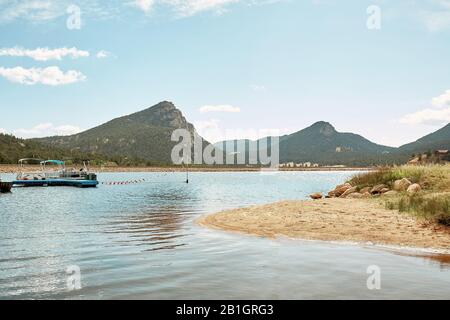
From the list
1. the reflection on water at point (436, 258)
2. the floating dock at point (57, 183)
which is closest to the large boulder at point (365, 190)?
the reflection on water at point (436, 258)

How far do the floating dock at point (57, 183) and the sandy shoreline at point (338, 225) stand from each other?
5962 cm

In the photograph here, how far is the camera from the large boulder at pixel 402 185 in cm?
3083

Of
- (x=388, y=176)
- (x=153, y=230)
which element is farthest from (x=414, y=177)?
(x=153, y=230)

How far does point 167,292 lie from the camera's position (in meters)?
9.51

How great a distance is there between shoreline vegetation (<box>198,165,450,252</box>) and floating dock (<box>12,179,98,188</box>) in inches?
2329

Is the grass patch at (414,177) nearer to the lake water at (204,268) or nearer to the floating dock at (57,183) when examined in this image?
the lake water at (204,268)

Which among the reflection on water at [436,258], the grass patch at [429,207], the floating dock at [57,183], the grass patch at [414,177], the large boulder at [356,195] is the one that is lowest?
the floating dock at [57,183]

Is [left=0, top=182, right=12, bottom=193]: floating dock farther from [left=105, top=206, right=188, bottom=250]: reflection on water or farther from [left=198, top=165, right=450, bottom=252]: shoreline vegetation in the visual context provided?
[left=198, top=165, right=450, bottom=252]: shoreline vegetation

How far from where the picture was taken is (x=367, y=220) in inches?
777

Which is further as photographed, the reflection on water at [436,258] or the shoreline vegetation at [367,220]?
the shoreline vegetation at [367,220]

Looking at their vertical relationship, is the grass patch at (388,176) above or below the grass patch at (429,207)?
above

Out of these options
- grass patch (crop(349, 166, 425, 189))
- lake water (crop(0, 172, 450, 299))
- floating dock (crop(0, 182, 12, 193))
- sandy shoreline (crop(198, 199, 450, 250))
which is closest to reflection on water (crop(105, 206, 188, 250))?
lake water (crop(0, 172, 450, 299))
